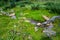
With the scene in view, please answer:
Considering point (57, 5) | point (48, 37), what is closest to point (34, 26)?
point (48, 37)

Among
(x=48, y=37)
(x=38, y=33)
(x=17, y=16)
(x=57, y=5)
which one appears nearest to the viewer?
(x=48, y=37)

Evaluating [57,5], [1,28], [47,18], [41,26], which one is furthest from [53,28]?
[57,5]

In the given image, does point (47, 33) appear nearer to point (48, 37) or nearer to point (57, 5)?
point (48, 37)

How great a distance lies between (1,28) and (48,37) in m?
1.76

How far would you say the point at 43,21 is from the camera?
277 inches

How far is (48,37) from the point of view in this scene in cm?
553

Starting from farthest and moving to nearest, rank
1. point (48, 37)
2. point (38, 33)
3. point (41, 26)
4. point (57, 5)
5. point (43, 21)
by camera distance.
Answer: point (57, 5) < point (43, 21) < point (41, 26) < point (38, 33) < point (48, 37)

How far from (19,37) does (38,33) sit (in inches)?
28.9

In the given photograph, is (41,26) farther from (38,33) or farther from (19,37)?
(19,37)

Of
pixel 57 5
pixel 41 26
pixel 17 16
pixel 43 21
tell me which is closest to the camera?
pixel 41 26

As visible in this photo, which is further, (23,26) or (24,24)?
(24,24)

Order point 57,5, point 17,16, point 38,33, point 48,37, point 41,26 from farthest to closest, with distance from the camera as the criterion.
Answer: point 57,5 < point 17,16 < point 41,26 < point 38,33 < point 48,37

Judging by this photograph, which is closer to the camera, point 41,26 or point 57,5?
point 41,26

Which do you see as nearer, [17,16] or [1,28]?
[1,28]
